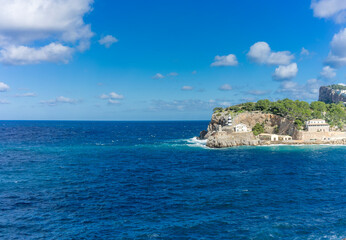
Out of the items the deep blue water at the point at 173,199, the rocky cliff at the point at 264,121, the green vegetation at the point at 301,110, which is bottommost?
the deep blue water at the point at 173,199

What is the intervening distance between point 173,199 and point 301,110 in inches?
4771

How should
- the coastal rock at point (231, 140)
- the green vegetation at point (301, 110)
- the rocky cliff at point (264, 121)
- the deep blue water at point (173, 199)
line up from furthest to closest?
the green vegetation at point (301, 110)
the rocky cliff at point (264, 121)
the coastal rock at point (231, 140)
the deep blue water at point (173, 199)

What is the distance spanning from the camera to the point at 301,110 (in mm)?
141500

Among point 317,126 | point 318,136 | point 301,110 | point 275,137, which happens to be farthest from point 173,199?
point 301,110

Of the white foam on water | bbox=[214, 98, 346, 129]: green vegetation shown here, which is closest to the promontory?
bbox=[214, 98, 346, 129]: green vegetation

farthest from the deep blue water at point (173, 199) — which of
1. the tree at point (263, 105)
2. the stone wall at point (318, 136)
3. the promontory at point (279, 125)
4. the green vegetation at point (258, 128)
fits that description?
the tree at point (263, 105)

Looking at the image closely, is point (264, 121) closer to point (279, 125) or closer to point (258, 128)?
point (258, 128)

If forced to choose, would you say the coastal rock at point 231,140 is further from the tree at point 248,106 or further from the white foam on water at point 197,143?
the tree at point 248,106

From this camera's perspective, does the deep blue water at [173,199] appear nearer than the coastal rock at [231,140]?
Yes

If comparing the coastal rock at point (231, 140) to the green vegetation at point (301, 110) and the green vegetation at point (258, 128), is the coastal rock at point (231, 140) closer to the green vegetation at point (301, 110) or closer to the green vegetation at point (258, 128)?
the green vegetation at point (258, 128)

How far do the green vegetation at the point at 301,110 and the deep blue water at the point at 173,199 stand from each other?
208 feet

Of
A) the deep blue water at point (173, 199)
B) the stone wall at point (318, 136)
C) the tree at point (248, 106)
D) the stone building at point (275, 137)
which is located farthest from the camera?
the tree at point (248, 106)

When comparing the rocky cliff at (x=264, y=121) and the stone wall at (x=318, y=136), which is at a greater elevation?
the rocky cliff at (x=264, y=121)

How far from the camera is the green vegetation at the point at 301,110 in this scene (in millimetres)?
140000
